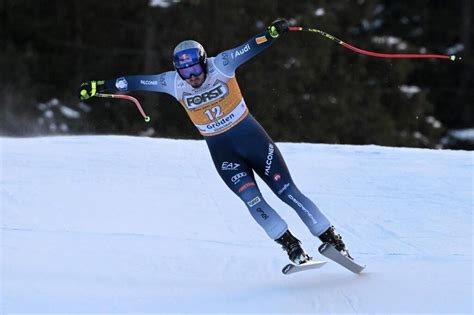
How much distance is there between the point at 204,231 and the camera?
6.67 metres

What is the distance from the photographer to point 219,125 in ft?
17.8

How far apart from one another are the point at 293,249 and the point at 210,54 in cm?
1281

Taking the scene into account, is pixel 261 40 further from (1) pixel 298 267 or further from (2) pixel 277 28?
(1) pixel 298 267

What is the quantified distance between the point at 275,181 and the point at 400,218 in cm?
224

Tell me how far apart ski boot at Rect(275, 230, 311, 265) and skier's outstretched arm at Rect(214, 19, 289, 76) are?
103 centimetres

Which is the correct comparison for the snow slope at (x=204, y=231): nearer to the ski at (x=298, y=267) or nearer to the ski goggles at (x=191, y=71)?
the ski at (x=298, y=267)

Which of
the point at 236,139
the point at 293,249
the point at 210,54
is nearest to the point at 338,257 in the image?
the point at 293,249

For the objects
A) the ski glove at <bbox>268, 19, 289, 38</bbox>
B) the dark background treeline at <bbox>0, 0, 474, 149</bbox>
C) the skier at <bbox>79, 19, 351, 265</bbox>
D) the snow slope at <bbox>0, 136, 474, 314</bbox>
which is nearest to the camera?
the snow slope at <bbox>0, 136, 474, 314</bbox>

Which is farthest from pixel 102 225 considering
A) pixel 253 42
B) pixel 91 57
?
pixel 91 57

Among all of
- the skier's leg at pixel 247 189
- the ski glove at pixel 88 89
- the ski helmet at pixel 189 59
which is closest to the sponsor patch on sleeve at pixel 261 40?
the ski helmet at pixel 189 59

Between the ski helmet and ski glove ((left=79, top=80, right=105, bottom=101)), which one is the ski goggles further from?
ski glove ((left=79, top=80, right=105, bottom=101))

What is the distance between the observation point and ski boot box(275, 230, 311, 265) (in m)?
5.18

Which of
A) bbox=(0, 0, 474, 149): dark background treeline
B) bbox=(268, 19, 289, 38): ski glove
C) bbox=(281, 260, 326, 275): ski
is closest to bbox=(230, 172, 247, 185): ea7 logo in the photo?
bbox=(281, 260, 326, 275): ski

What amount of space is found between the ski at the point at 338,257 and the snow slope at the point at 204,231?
0.08 metres
